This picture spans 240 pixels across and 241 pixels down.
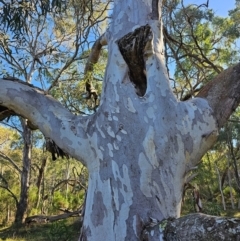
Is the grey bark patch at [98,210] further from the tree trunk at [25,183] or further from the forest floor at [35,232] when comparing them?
the tree trunk at [25,183]

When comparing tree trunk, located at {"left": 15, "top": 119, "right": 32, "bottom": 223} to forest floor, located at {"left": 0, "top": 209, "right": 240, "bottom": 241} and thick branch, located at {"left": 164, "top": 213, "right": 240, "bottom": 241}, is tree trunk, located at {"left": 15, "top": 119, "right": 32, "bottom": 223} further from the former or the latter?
thick branch, located at {"left": 164, "top": 213, "right": 240, "bottom": 241}

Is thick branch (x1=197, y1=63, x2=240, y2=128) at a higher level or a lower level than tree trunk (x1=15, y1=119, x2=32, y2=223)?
lower

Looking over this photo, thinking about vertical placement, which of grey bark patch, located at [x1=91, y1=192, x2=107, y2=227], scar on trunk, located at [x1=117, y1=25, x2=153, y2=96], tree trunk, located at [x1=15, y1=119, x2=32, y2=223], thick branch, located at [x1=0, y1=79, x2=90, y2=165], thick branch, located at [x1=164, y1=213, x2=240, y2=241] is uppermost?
tree trunk, located at [x1=15, y1=119, x2=32, y2=223]

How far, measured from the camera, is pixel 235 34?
9172 millimetres

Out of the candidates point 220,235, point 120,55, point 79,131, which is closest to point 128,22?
point 120,55

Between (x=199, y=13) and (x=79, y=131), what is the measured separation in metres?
6.46

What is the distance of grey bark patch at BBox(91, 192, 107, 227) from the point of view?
58.9 inches

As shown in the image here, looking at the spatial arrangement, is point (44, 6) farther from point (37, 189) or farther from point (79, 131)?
point (37, 189)

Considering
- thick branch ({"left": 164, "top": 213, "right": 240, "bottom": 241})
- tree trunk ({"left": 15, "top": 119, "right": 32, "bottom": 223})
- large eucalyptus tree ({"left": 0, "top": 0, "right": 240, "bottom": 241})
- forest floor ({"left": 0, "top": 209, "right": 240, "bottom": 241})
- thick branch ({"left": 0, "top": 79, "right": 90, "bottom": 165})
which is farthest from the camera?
tree trunk ({"left": 15, "top": 119, "right": 32, "bottom": 223})

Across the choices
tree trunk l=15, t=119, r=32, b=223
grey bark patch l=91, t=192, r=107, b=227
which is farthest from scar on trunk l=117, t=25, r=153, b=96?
tree trunk l=15, t=119, r=32, b=223

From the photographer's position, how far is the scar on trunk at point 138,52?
189 cm

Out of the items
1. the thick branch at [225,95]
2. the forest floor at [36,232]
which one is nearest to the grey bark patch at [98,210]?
the thick branch at [225,95]

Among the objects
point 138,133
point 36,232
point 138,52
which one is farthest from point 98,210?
point 36,232

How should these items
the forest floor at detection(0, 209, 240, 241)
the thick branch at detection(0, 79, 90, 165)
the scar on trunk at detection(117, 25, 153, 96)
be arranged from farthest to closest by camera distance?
the forest floor at detection(0, 209, 240, 241)
the scar on trunk at detection(117, 25, 153, 96)
the thick branch at detection(0, 79, 90, 165)
